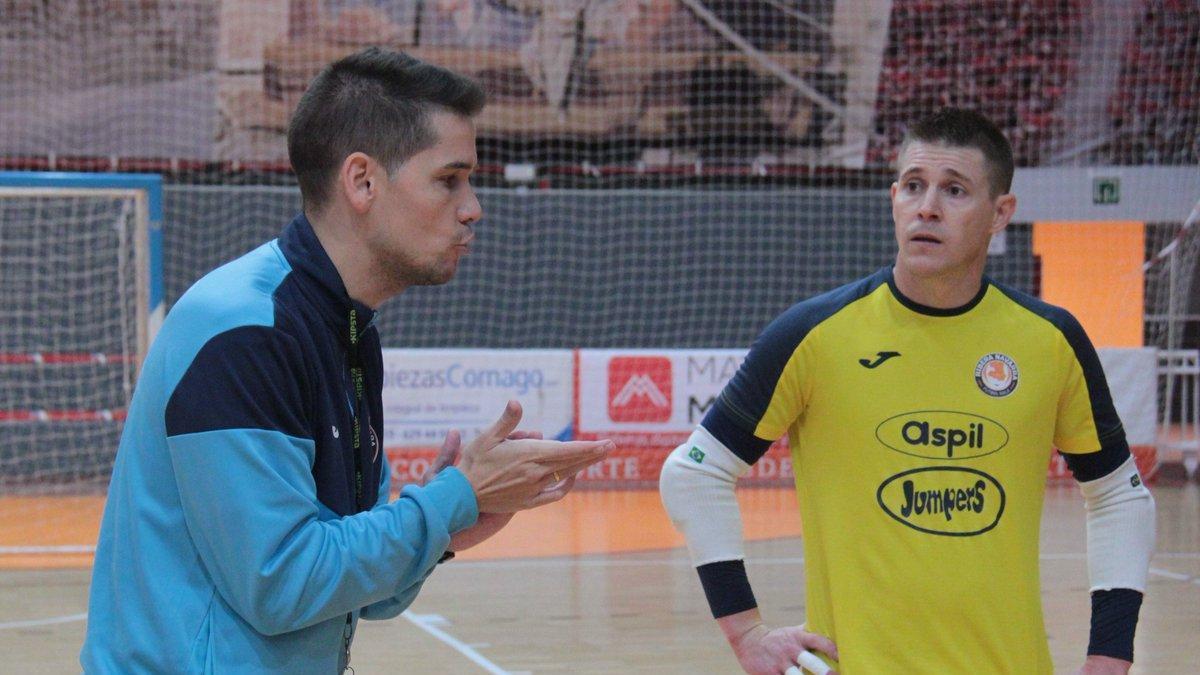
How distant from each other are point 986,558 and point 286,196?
12.3m

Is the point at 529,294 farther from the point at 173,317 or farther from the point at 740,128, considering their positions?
the point at 173,317

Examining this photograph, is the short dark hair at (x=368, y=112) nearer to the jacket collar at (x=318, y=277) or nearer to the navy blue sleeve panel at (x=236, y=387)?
the jacket collar at (x=318, y=277)

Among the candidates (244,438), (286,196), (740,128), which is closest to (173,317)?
(244,438)

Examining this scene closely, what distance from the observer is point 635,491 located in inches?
488

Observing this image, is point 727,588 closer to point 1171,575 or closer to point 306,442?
point 306,442

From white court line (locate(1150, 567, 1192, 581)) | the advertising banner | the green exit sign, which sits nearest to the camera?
white court line (locate(1150, 567, 1192, 581))

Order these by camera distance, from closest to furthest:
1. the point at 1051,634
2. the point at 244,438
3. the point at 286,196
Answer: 1. the point at 244,438
2. the point at 1051,634
3. the point at 286,196

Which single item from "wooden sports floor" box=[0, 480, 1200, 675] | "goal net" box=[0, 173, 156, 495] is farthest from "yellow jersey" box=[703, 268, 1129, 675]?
"goal net" box=[0, 173, 156, 495]

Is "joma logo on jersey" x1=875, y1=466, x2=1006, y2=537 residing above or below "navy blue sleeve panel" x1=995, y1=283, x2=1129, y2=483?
below

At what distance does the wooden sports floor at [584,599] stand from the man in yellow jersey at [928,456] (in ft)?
11.8

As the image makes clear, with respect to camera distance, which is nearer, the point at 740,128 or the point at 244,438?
the point at 244,438

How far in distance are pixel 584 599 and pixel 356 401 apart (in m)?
5.86

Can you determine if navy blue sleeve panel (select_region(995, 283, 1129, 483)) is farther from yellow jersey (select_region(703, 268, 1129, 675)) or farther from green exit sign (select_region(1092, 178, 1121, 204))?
green exit sign (select_region(1092, 178, 1121, 204))

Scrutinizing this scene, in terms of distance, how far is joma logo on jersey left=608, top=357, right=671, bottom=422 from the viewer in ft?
41.1
